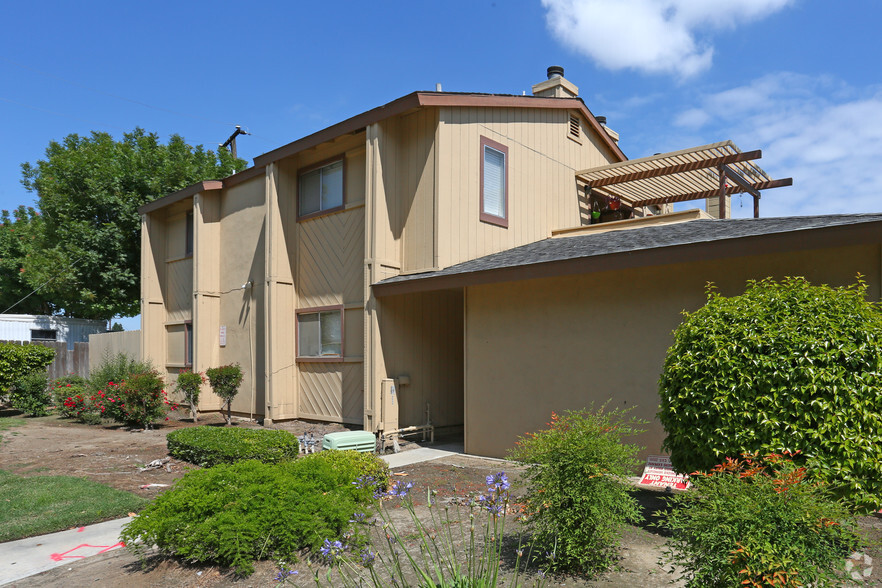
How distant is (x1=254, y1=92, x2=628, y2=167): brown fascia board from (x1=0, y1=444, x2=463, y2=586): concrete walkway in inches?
307

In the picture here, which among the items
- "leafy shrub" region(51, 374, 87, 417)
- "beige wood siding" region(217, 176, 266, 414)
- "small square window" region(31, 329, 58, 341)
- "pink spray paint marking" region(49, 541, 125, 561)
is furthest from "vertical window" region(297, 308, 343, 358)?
"small square window" region(31, 329, 58, 341)

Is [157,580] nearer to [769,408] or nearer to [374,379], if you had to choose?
[769,408]

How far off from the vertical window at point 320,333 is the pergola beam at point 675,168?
6614 millimetres

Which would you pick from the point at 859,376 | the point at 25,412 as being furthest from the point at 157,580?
the point at 25,412

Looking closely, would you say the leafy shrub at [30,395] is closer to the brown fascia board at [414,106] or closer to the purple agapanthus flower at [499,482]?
the brown fascia board at [414,106]

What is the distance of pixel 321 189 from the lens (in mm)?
13609

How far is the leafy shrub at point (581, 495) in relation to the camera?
4.54m

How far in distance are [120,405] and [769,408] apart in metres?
13.0

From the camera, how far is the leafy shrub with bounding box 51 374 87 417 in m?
15.2

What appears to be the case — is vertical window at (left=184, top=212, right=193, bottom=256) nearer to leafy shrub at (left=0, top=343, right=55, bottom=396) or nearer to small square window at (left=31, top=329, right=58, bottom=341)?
leafy shrub at (left=0, top=343, right=55, bottom=396)

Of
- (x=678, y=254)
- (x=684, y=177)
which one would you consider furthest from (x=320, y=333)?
(x=684, y=177)

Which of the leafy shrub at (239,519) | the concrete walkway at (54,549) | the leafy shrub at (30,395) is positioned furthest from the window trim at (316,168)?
the leafy shrub at (30,395)

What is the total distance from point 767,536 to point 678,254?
4.69 metres

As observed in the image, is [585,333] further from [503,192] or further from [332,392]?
[332,392]
